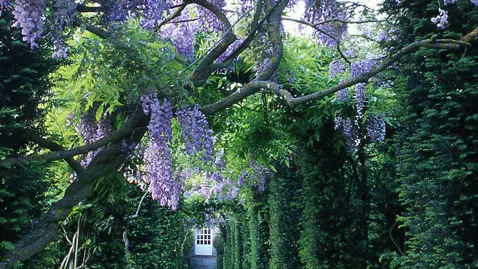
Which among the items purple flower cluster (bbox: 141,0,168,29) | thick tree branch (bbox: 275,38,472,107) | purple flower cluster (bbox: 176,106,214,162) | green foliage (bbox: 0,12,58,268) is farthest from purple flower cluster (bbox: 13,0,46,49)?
thick tree branch (bbox: 275,38,472,107)

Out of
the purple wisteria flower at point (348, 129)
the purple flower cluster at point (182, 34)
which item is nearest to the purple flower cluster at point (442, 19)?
the purple flower cluster at point (182, 34)

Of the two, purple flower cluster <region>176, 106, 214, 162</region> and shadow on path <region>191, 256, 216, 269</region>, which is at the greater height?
shadow on path <region>191, 256, 216, 269</region>

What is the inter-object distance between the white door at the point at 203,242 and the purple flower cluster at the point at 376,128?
1306 inches

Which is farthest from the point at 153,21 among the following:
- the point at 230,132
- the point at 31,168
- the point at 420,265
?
the point at 230,132

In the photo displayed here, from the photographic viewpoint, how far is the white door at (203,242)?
1532 inches

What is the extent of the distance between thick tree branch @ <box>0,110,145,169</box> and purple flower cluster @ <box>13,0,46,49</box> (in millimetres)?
635

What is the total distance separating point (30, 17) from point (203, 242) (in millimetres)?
37555

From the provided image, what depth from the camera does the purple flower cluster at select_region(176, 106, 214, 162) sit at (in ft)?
13.0

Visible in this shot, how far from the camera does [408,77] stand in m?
3.63

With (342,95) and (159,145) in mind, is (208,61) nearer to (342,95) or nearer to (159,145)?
(159,145)

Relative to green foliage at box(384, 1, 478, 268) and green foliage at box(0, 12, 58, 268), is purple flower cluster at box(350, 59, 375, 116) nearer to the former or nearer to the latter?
green foliage at box(384, 1, 478, 268)

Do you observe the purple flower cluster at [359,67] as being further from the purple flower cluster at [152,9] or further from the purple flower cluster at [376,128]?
the purple flower cluster at [152,9]

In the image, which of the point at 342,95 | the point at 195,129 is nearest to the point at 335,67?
the point at 342,95

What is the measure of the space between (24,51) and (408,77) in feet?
7.71
